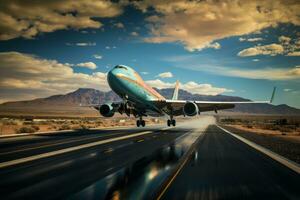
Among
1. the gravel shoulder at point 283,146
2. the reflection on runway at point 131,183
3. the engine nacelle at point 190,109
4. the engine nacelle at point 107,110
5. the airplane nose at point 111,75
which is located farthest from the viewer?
the engine nacelle at point 107,110

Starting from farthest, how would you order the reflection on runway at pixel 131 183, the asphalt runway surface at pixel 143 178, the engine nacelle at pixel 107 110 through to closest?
the engine nacelle at pixel 107 110 < the asphalt runway surface at pixel 143 178 < the reflection on runway at pixel 131 183

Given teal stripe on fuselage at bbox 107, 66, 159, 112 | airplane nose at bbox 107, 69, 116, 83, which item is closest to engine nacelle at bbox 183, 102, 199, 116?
teal stripe on fuselage at bbox 107, 66, 159, 112

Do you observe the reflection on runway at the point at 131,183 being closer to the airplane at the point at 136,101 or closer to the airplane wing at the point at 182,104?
the airplane at the point at 136,101

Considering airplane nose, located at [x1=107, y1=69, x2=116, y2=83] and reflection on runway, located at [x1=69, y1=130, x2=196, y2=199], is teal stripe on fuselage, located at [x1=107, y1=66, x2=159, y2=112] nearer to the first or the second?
airplane nose, located at [x1=107, y1=69, x2=116, y2=83]

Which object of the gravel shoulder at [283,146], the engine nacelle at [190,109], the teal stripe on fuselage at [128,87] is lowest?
the gravel shoulder at [283,146]

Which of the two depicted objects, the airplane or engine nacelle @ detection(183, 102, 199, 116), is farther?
engine nacelle @ detection(183, 102, 199, 116)

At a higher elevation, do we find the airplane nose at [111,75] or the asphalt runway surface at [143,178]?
the airplane nose at [111,75]

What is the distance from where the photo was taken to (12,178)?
8.62 meters

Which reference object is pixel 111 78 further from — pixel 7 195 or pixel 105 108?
pixel 7 195

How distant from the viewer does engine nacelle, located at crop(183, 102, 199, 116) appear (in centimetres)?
3294

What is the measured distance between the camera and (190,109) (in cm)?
3328

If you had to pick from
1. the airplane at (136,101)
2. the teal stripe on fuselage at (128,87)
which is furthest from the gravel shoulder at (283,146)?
the teal stripe on fuselage at (128,87)

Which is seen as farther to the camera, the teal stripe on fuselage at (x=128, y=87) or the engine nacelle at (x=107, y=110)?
the engine nacelle at (x=107, y=110)

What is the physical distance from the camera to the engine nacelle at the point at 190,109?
32.9m
